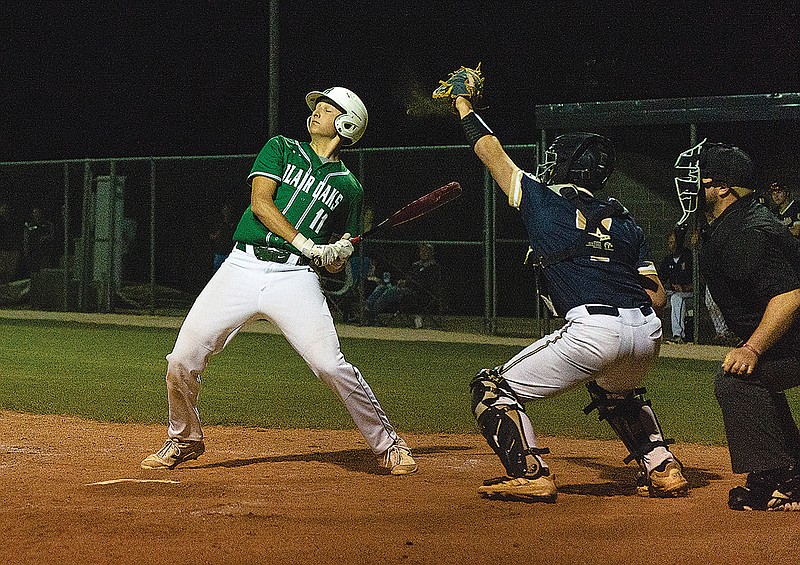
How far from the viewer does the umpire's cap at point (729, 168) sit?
6.64m

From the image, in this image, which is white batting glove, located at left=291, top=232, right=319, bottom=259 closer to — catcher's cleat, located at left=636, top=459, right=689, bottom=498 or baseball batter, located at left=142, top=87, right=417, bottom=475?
baseball batter, located at left=142, top=87, right=417, bottom=475

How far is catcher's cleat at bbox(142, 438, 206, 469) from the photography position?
764cm

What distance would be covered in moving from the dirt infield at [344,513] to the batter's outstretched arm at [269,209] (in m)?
1.42

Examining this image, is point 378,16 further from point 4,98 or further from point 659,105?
point 659,105

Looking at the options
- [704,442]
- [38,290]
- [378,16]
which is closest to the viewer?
[704,442]

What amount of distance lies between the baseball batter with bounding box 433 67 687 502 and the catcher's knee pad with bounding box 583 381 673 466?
107mm

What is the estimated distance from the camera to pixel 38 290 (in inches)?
909

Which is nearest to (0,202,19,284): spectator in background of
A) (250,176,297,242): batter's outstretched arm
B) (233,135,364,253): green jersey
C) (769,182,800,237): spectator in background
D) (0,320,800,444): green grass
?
(0,320,800,444): green grass

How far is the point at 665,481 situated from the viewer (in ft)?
22.3

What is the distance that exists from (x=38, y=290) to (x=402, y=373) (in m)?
11.4

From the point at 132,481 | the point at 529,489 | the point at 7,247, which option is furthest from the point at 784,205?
the point at 7,247

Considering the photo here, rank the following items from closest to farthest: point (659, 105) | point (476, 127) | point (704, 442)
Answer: point (476, 127)
point (704, 442)
point (659, 105)

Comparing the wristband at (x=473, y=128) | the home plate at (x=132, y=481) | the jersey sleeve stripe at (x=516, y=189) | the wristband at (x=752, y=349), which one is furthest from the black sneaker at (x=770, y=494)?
the home plate at (x=132, y=481)

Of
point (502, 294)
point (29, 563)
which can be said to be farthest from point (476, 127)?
point (502, 294)
